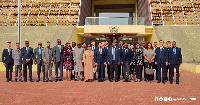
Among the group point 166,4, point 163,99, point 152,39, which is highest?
point 166,4

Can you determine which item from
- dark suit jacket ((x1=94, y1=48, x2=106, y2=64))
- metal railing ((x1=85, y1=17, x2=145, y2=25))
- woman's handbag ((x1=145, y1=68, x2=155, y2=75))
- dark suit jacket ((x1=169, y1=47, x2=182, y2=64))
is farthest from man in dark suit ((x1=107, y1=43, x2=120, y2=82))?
metal railing ((x1=85, y1=17, x2=145, y2=25))

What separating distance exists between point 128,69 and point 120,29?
14124mm

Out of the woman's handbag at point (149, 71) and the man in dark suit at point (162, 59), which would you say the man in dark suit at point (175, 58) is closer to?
the man in dark suit at point (162, 59)

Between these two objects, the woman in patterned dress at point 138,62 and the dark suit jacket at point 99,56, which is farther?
the dark suit jacket at point 99,56

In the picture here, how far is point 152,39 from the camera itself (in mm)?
24672

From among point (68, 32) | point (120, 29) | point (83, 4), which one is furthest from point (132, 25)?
point (83, 4)

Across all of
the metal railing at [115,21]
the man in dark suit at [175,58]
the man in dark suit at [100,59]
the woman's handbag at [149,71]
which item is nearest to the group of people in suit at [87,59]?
the man in dark suit at [100,59]

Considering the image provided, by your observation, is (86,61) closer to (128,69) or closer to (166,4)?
(128,69)

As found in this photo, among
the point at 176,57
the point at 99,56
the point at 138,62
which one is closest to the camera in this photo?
the point at 176,57

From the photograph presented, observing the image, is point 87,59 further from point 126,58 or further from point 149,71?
point 149,71

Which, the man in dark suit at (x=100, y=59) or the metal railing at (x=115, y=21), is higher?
the metal railing at (x=115, y=21)

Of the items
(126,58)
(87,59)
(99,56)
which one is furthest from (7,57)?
(126,58)

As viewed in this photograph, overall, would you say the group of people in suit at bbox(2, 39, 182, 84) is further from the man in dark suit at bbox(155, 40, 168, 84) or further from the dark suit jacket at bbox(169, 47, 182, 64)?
the dark suit jacket at bbox(169, 47, 182, 64)

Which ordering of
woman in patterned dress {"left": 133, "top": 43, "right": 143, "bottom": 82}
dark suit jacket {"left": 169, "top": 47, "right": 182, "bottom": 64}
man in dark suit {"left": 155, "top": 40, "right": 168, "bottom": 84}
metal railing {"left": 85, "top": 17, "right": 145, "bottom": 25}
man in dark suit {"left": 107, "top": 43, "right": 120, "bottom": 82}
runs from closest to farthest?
dark suit jacket {"left": 169, "top": 47, "right": 182, "bottom": 64}, man in dark suit {"left": 155, "top": 40, "right": 168, "bottom": 84}, woman in patterned dress {"left": 133, "top": 43, "right": 143, "bottom": 82}, man in dark suit {"left": 107, "top": 43, "right": 120, "bottom": 82}, metal railing {"left": 85, "top": 17, "right": 145, "bottom": 25}
